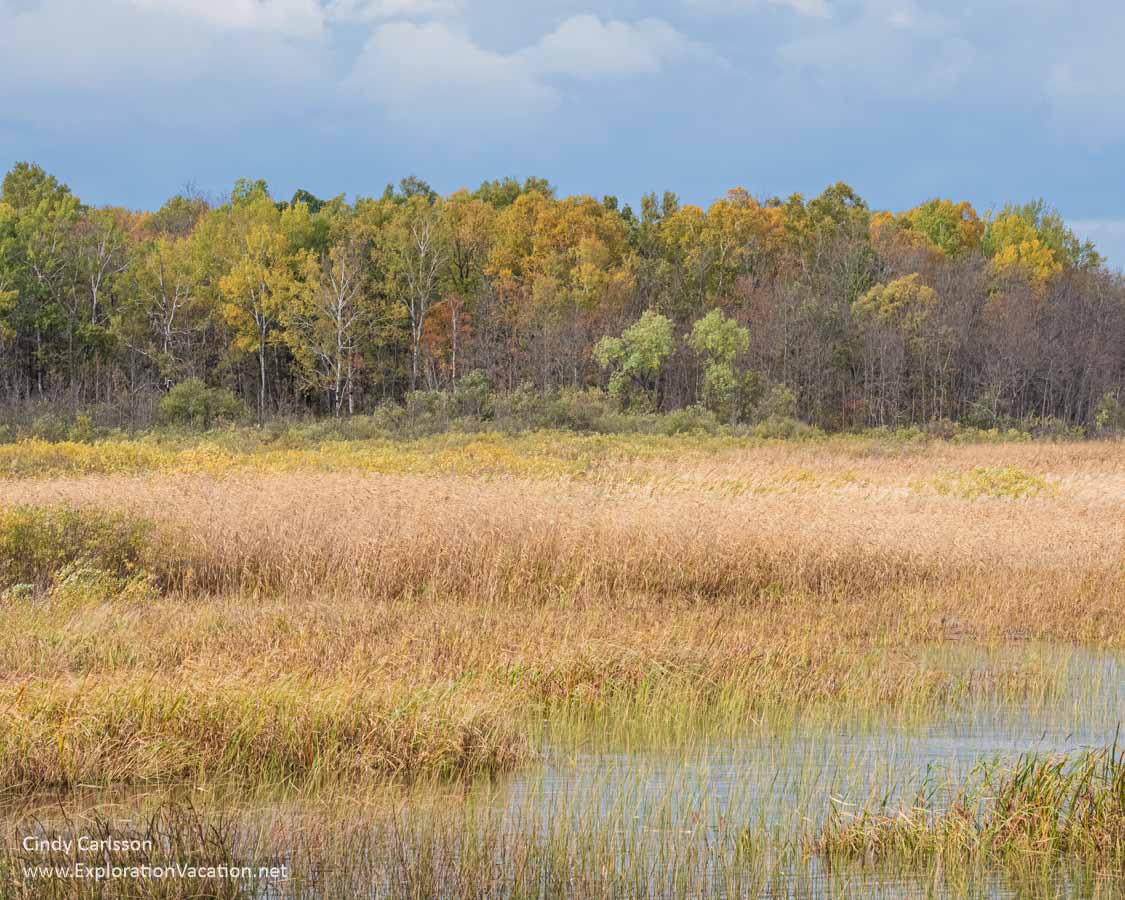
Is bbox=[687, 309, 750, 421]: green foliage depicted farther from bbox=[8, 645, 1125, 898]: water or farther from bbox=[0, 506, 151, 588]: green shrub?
bbox=[8, 645, 1125, 898]: water

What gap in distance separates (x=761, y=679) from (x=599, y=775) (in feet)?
8.61

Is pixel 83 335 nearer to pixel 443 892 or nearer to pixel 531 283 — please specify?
pixel 531 283

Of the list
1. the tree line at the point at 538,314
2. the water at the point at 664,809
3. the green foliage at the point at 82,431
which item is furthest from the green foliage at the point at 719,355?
the water at the point at 664,809

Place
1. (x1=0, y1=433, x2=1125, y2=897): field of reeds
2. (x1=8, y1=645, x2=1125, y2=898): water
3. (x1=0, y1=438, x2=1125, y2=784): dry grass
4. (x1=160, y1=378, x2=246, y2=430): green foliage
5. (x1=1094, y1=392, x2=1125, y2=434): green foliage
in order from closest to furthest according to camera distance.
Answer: (x1=8, y1=645, x2=1125, y2=898): water, (x1=0, y1=433, x2=1125, y2=897): field of reeds, (x1=0, y1=438, x2=1125, y2=784): dry grass, (x1=160, y1=378, x2=246, y2=430): green foliage, (x1=1094, y1=392, x2=1125, y2=434): green foliage

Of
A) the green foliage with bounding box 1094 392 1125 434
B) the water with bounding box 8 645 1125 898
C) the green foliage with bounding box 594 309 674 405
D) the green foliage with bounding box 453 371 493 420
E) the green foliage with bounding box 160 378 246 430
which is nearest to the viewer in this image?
the water with bounding box 8 645 1125 898

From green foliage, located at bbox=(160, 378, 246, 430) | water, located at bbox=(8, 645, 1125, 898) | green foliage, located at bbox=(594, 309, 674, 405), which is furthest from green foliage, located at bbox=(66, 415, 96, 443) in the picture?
water, located at bbox=(8, 645, 1125, 898)

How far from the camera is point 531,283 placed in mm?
78562

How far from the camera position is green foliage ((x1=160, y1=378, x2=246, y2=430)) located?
181 ft

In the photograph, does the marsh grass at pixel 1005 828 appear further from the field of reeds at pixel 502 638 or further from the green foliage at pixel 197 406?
the green foliage at pixel 197 406

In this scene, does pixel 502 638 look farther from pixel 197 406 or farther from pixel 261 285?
pixel 261 285

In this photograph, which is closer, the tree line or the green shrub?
the green shrub

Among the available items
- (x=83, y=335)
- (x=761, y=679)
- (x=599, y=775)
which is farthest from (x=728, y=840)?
(x=83, y=335)

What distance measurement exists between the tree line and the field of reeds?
137 feet

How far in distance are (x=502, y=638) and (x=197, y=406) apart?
4774cm
